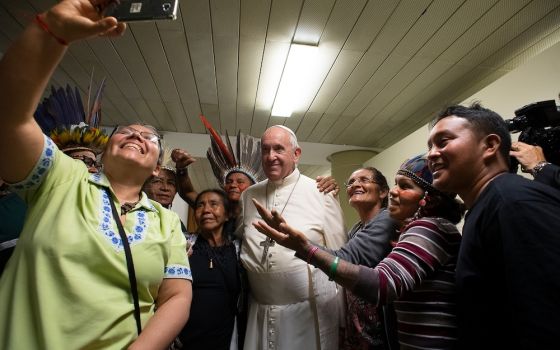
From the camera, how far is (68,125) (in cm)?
142

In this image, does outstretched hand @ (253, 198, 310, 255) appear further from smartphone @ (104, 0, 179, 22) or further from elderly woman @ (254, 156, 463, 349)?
smartphone @ (104, 0, 179, 22)

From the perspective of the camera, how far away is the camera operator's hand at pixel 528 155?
3.73 feet

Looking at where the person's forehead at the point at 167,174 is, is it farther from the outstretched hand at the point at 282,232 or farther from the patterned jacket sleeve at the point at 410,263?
the patterned jacket sleeve at the point at 410,263

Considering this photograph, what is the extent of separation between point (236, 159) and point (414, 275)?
1.67m

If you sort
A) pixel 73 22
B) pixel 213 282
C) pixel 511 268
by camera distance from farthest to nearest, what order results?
pixel 213 282 < pixel 511 268 < pixel 73 22

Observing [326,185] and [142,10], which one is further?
[326,185]

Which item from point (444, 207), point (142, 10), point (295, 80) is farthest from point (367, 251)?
point (295, 80)

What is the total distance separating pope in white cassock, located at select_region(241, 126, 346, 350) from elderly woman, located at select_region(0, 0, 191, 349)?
67 centimetres

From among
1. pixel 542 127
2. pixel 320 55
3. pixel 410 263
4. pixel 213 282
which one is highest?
pixel 320 55

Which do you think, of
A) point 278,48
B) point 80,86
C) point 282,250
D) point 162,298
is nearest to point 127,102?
point 80,86

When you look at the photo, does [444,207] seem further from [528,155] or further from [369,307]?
[369,307]

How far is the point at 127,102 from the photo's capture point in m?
3.45

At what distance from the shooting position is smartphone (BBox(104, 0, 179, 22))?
58 centimetres

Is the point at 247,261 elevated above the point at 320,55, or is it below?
below
